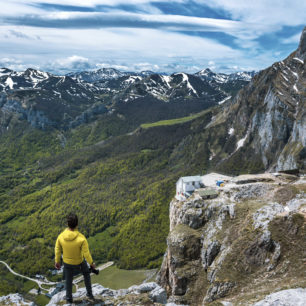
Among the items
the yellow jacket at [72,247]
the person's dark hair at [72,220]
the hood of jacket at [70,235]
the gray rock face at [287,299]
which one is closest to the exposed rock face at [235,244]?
the gray rock face at [287,299]

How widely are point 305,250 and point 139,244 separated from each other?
471 ft

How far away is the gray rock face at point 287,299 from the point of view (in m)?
23.1

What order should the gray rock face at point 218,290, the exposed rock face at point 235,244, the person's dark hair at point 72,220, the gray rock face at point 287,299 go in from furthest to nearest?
the gray rock face at point 218,290
the exposed rock face at point 235,244
the gray rock face at point 287,299
the person's dark hair at point 72,220

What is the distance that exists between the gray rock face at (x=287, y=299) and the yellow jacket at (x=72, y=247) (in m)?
18.0

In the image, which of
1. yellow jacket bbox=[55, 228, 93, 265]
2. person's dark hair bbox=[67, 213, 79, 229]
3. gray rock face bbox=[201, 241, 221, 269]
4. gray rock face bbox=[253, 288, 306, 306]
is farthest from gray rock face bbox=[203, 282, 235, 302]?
person's dark hair bbox=[67, 213, 79, 229]

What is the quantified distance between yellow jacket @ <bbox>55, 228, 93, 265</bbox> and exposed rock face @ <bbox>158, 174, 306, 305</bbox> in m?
22.2

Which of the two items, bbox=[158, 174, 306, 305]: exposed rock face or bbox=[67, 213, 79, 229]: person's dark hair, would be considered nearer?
bbox=[67, 213, 79, 229]: person's dark hair

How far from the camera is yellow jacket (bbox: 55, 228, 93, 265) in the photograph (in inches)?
749

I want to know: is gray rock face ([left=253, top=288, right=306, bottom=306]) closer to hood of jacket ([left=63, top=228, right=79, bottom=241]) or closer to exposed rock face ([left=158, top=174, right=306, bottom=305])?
exposed rock face ([left=158, top=174, right=306, bottom=305])

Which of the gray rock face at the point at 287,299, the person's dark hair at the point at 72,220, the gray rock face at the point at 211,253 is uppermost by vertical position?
the person's dark hair at the point at 72,220

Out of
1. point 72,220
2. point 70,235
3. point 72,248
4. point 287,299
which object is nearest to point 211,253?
point 287,299

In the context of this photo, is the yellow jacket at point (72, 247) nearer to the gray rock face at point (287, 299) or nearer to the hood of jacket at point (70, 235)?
the hood of jacket at point (70, 235)

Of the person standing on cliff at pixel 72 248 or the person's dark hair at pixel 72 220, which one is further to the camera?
the person standing on cliff at pixel 72 248

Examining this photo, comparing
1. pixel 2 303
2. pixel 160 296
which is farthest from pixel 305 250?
pixel 2 303
